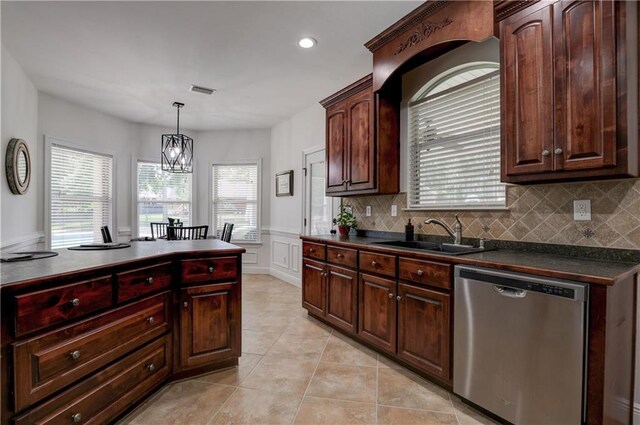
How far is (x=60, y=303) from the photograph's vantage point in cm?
148

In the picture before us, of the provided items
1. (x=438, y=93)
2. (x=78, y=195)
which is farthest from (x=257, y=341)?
(x=78, y=195)

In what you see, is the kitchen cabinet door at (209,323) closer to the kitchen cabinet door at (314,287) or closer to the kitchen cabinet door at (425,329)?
the kitchen cabinet door at (314,287)

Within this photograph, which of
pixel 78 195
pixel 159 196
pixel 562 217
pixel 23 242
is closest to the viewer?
pixel 562 217

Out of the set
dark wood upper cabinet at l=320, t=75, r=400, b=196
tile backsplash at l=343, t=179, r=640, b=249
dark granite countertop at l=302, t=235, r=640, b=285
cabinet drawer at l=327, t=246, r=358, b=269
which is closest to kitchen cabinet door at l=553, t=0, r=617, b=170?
tile backsplash at l=343, t=179, r=640, b=249

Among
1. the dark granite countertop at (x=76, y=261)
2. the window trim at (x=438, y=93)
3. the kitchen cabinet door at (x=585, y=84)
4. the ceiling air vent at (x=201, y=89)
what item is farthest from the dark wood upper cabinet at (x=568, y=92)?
the ceiling air vent at (x=201, y=89)

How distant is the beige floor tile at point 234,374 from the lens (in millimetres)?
2252

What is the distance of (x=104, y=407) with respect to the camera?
1.68m

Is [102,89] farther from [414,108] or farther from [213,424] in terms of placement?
[213,424]

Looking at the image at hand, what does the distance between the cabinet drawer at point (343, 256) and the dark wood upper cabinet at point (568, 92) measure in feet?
4.41

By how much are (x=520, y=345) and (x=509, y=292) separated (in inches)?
10.8

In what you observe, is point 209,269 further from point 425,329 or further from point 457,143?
point 457,143

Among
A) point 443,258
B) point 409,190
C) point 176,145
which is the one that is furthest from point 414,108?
point 176,145

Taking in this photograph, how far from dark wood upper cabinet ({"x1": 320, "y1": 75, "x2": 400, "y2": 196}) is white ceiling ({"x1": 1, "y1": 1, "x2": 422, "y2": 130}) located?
1.34ft

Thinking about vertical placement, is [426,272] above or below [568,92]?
below
